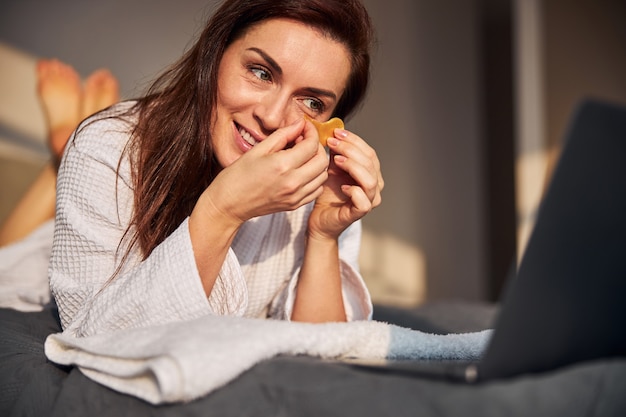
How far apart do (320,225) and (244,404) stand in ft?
2.12

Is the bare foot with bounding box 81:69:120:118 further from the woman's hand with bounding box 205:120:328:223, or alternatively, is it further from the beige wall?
the woman's hand with bounding box 205:120:328:223

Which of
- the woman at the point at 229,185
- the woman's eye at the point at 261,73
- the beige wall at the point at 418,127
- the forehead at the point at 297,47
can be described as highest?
the forehead at the point at 297,47

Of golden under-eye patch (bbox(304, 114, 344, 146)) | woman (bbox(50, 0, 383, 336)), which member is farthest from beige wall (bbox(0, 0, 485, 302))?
golden under-eye patch (bbox(304, 114, 344, 146))

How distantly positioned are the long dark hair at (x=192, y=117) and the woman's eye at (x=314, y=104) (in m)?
0.12

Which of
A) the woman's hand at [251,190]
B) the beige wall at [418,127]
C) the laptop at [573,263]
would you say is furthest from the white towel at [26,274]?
the laptop at [573,263]

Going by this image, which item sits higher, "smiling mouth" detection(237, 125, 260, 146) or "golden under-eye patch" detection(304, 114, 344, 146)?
"golden under-eye patch" detection(304, 114, 344, 146)

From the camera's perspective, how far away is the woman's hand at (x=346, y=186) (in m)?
1.14

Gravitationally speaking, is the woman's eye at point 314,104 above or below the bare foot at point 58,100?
above

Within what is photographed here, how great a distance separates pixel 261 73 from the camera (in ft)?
3.96

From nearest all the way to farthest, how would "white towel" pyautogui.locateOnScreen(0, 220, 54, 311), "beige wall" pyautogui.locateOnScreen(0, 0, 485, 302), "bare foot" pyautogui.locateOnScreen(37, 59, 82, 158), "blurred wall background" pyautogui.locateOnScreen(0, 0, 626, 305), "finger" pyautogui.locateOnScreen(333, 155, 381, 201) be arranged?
"finger" pyautogui.locateOnScreen(333, 155, 381, 201)
"white towel" pyautogui.locateOnScreen(0, 220, 54, 311)
"bare foot" pyautogui.locateOnScreen(37, 59, 82, 158)
"beige wall" pyautogui.locateOnScreen(0, 0, 485, 302)
"blurred wall background" pyautogui.locateOnScreen(0, 0, 626, 305)

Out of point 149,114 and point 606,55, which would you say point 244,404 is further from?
point 606,55

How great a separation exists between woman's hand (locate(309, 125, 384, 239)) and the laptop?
573mm

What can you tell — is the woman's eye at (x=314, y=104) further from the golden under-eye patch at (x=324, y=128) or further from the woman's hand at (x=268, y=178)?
the woman's hand at (x=268, y=178)

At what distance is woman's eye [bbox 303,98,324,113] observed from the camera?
4.12 ft
